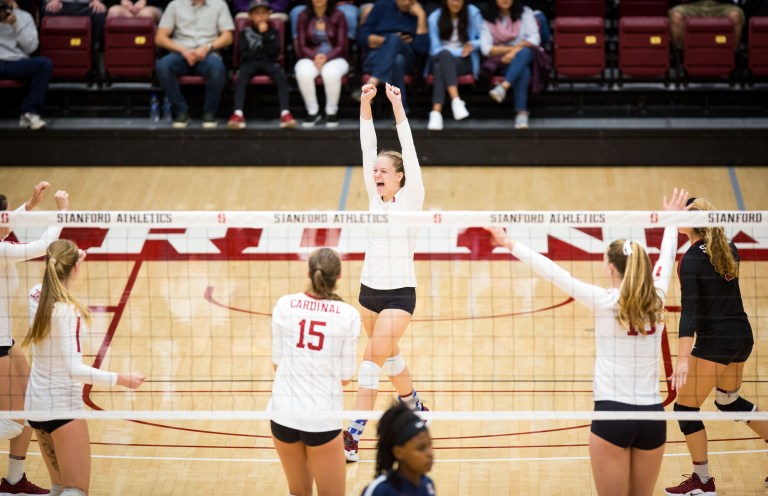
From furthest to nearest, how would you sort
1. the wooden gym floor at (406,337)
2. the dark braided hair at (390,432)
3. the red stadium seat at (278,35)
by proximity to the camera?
the red stadium seat at (278,35) < the wooden gym floor at (406,337) < the dark braided hair at (390,432)

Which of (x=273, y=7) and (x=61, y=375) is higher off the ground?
(x=273, y=7)

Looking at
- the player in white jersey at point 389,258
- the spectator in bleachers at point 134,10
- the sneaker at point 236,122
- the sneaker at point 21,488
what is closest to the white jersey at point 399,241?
the player in white jersey at point 389,258

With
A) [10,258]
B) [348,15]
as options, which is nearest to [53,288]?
[10,258]

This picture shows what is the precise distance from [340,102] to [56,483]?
9.46 metres

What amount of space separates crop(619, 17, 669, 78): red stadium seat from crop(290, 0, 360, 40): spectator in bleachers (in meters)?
3.64

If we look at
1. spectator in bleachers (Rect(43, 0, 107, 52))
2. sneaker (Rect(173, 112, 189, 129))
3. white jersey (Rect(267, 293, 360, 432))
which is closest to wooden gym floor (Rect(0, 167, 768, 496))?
sneaker (Rect(173, 112, 189, 129))

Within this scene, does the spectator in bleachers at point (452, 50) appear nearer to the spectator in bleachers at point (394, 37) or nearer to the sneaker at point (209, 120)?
the spectator in bleachers at point (394, 37)

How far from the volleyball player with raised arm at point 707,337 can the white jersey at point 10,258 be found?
172 inches

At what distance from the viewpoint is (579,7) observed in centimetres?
1566

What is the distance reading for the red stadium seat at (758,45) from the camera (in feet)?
48.8

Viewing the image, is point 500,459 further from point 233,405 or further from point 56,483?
point 56,483

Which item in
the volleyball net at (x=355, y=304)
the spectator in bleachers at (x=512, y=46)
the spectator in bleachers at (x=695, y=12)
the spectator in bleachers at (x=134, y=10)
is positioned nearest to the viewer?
the volleyball net at (x=355, y=304)

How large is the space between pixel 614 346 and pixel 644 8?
10.2 m

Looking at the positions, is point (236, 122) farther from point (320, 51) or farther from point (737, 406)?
point (737, 406)
